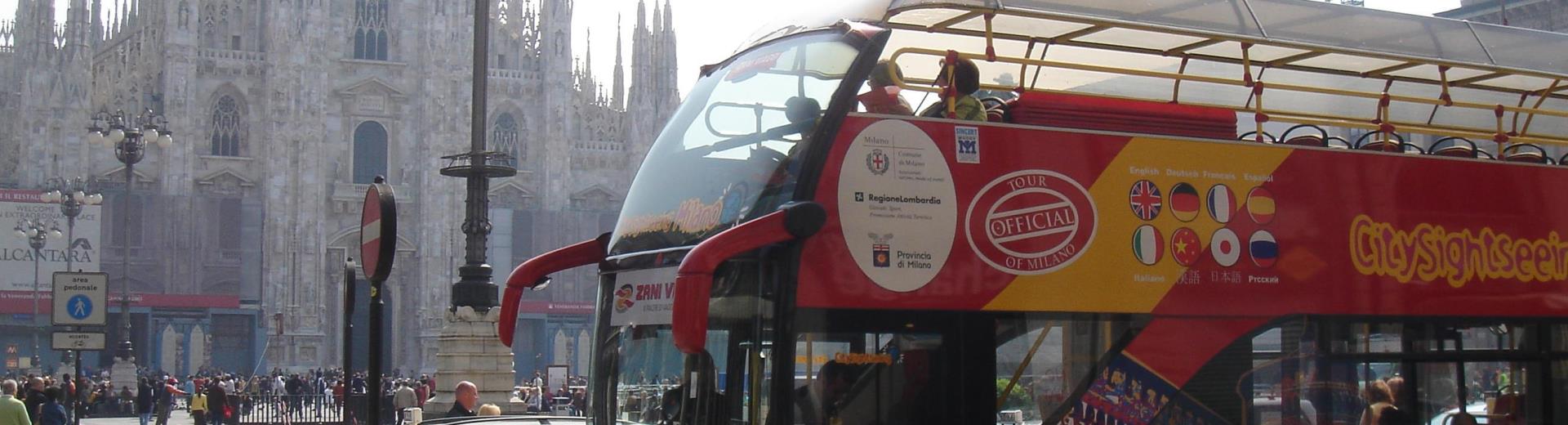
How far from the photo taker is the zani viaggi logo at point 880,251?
5.17 meters

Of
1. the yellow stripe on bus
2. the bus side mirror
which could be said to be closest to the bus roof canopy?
the yellow stripe on bus

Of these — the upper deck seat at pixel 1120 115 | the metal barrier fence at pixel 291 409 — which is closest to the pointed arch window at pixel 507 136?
the metal barrier fence at pixel 291 409

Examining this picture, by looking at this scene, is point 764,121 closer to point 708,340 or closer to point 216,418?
point 708,340

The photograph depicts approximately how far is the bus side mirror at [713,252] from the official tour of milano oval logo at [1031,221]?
64cm

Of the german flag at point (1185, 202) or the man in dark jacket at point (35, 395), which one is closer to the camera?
the german flag at point (1185, 202)

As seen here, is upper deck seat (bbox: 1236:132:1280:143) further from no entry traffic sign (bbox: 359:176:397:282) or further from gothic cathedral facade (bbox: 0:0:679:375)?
gothic cathedral facade (bbox: 0:0:679:375)

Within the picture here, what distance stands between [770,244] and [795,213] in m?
0.14

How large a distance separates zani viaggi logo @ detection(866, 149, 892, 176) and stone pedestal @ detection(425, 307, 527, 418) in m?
13.0

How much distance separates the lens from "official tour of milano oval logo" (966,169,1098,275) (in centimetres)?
538

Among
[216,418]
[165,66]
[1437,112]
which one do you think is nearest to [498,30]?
[165,66]

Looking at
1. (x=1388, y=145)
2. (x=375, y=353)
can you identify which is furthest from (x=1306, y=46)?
(x=375, y=353)

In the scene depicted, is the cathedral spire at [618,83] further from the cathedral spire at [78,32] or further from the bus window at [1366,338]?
the bus window at [1366,338]

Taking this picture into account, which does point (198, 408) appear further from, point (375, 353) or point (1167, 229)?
point (1167, 229)

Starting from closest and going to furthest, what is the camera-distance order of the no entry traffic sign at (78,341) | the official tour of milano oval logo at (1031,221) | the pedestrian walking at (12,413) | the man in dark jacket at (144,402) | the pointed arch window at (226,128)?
the official tour of milano oval logo at (1031,221), the pedestrian walking at (12,413), the no entry traffic sign at (78,341), the man in dark jacket at (144,402), the pointed arch window at (226,128)
